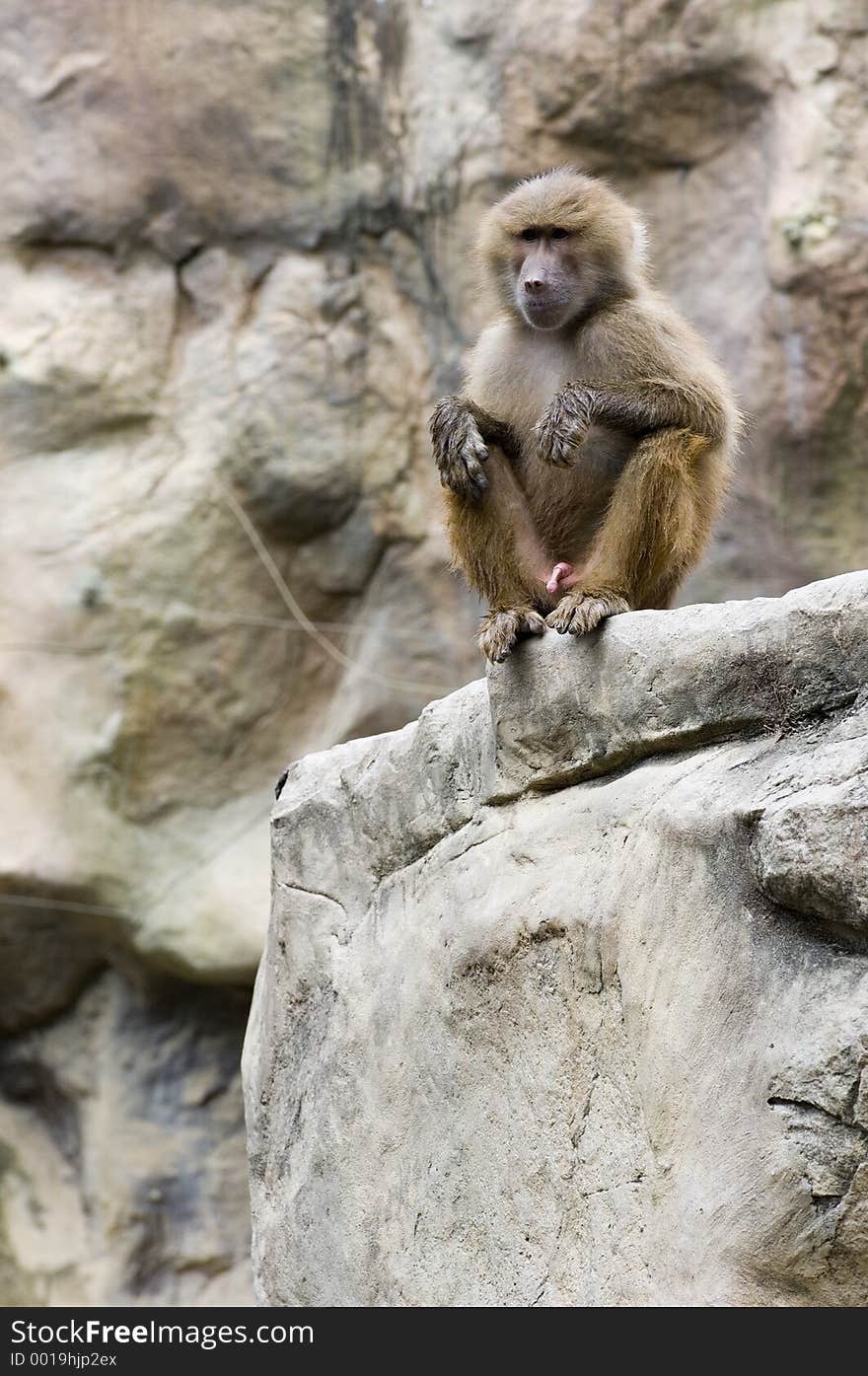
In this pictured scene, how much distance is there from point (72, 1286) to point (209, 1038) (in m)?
1.14

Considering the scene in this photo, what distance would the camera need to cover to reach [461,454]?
13.7 feet

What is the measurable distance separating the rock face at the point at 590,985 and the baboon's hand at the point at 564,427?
1.50ft

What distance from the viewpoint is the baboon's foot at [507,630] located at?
388 cm

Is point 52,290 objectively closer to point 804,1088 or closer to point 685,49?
point 685,49

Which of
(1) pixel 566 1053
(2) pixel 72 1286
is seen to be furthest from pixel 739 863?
(2) pixel 72 1286

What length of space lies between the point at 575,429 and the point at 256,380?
386 centimetres

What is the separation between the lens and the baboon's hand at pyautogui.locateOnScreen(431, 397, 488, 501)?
416 cm

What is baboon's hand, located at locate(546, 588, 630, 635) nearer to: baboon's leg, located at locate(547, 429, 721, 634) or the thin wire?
baboon's leg, located at locate(547, 429, 721, 634)

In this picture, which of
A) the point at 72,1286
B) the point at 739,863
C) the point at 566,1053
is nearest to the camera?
the point at 739,863

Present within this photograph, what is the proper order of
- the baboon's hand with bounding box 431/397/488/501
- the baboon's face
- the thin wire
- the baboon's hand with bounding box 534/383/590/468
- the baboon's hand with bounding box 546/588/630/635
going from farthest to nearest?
the thin wire
the baboon's face
the baboon's hand with bounding box 431/397/488/501
the baboon's hand with bounding box 534/383/590/468
the baboon's hand with bounding box 546/588/630/635

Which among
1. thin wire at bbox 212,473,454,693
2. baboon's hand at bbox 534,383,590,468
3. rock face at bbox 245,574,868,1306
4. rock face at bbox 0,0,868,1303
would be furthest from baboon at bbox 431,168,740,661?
thin wire at bbox 212,473,454,693

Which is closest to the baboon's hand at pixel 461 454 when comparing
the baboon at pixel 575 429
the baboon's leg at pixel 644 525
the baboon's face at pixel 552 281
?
the baboon at pixel 575 429

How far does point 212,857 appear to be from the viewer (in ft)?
24.3

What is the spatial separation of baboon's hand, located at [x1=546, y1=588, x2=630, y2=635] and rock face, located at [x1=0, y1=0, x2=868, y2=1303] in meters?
3.61
